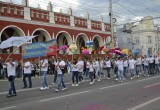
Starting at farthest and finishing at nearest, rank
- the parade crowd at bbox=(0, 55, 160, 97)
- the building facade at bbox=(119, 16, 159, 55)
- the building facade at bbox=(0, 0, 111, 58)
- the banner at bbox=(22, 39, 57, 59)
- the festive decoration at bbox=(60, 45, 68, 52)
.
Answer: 1. the building facade at bbox=(119, 16, 159, 55)
2. the festive decoration at bbox=(60, 45, 68, 52)
3. the building facade at bbox=(0, 0, 111, 58)
4. the banner at bbox=(22, 39, 57, 59)
5. the parade crowd at bbox=(0, 55, 160, 97)

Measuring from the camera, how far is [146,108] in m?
10.3

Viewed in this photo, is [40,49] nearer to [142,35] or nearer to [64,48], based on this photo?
[64,48]

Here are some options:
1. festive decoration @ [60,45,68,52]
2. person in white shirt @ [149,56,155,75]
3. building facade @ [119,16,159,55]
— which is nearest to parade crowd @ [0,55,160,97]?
person in white shirt @ [149,56,155,75]

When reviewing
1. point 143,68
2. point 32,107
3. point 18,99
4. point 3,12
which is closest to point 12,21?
point 3,12

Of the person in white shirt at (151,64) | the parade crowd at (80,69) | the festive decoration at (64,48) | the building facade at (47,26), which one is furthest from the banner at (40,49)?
the festive decoration at (64,48)

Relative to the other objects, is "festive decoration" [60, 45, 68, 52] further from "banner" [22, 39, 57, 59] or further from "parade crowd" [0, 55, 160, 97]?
"banner" [22, 39, 57, 59]

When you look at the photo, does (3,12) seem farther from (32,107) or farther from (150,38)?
(150,38)

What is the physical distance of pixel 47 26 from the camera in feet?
124

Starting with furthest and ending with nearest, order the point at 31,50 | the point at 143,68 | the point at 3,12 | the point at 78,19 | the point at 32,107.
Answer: the point at 78,19, the point at 3,12, the point at 143,68, the point at 31,50, the point at 32,107

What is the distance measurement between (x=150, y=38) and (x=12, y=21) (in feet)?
146

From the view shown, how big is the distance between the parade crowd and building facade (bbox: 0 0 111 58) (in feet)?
17.6

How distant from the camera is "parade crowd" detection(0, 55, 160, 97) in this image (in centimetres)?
1688

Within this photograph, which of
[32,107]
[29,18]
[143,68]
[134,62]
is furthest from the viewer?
[29,18]

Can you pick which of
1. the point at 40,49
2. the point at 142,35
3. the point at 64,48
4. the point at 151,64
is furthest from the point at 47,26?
the point at 142,35
